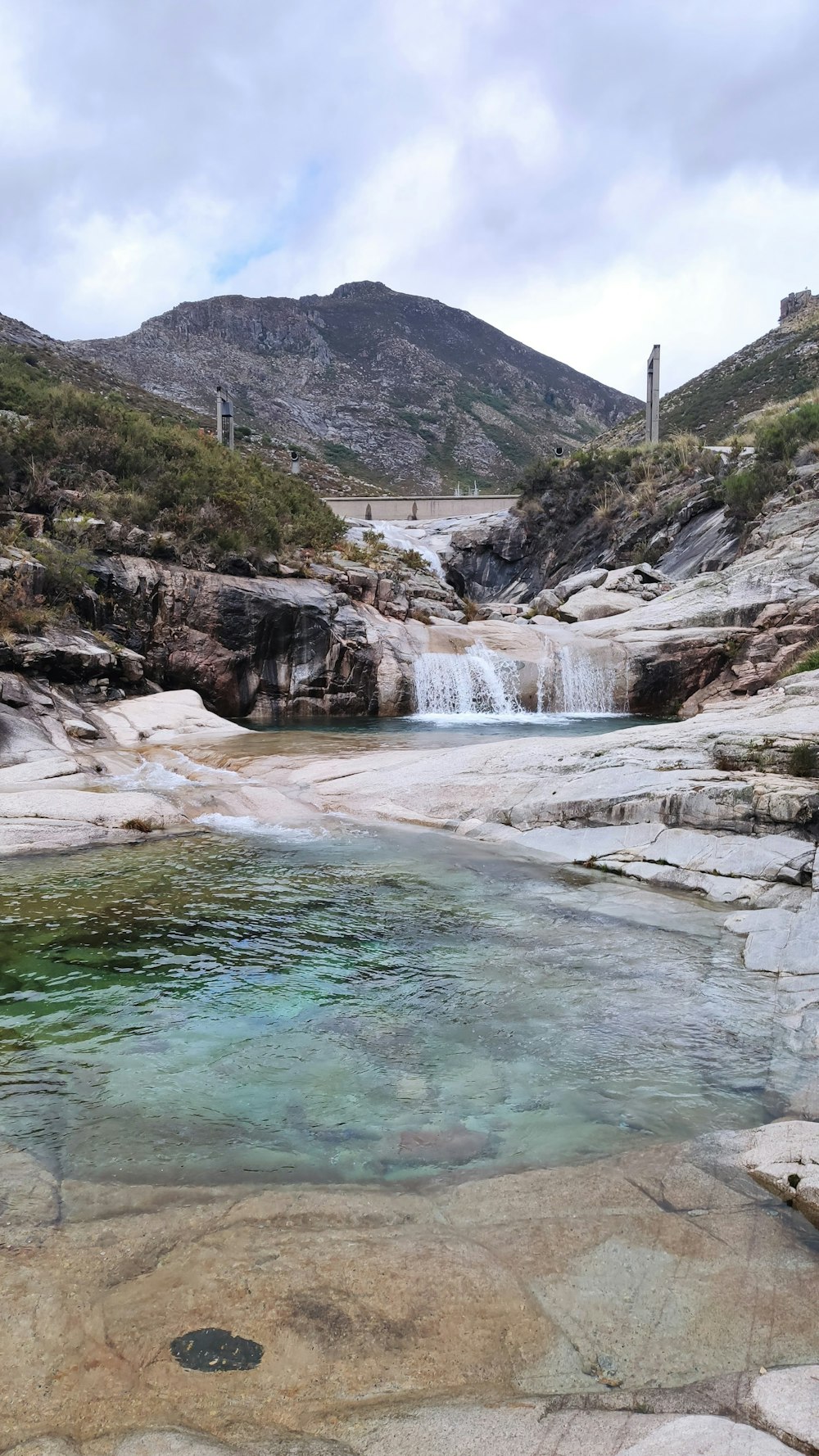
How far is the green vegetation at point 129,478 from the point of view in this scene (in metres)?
21.9

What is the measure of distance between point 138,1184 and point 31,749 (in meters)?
10.4

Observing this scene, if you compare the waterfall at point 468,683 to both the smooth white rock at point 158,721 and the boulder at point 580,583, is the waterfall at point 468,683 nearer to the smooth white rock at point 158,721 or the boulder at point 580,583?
the smooth white rock at point 158,721

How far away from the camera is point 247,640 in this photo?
21.4 metres

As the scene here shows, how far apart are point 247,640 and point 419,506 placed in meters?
28.9

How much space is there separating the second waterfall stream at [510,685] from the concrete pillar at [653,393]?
1763cm

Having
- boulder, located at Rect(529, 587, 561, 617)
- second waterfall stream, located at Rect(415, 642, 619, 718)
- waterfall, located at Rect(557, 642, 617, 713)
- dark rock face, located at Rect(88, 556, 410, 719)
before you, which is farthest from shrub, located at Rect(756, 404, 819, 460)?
dark rock face, located at Rect(88, 556, 410, 719)

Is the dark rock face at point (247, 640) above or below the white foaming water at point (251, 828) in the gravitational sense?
above

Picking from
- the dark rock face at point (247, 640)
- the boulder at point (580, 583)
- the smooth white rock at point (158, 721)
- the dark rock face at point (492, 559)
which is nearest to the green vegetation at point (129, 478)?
the dark rock face at point (247, 640)

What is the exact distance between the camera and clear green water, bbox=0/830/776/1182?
3900mm

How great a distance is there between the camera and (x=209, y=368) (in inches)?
3474

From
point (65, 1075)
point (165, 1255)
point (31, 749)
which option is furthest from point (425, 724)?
point (165, 1255)

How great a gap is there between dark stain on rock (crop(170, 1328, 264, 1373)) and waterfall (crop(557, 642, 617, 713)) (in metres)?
18.9

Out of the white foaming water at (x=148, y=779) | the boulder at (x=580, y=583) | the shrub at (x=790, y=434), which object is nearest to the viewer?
the white foaming water at (x=148, y=779)

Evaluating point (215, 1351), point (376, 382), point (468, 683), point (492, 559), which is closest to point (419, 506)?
point (492, 559)
